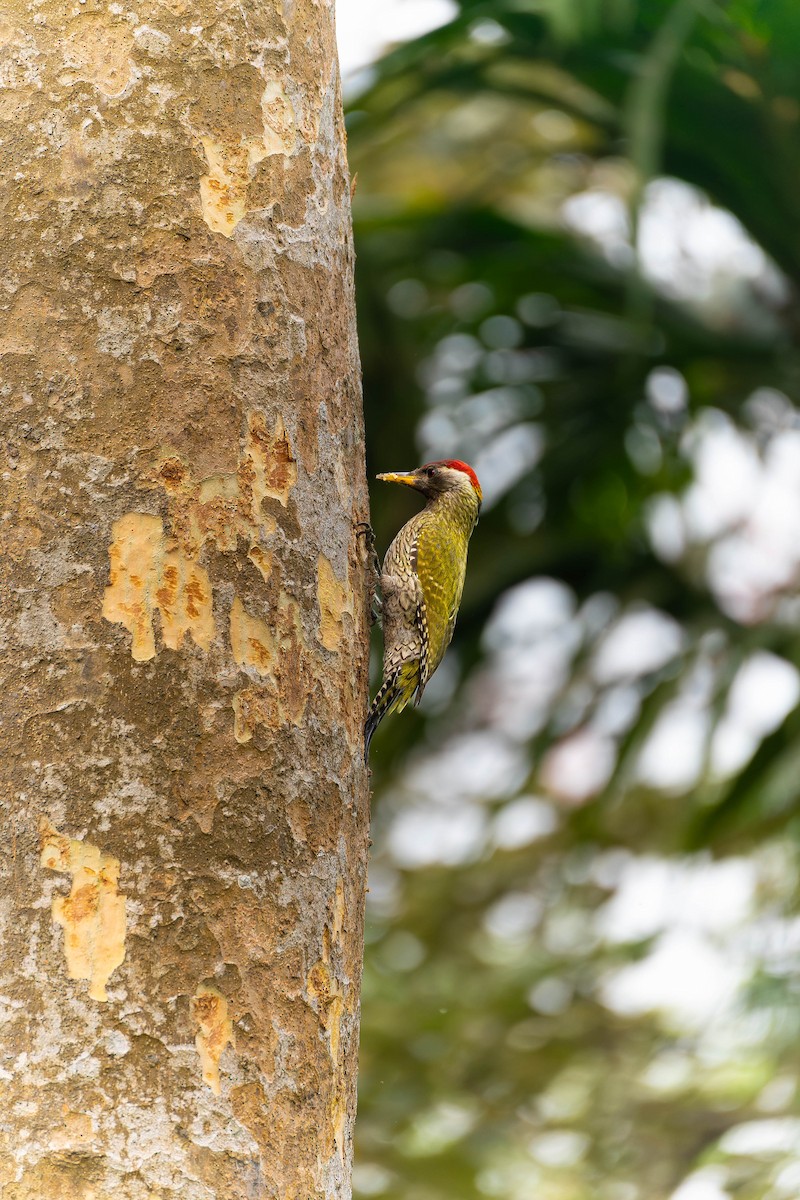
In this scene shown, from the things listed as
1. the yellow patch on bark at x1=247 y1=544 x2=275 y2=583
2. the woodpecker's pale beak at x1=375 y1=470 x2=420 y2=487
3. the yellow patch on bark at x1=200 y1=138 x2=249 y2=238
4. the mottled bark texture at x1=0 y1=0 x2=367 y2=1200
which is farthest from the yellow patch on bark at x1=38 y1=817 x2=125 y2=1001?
the woodpecker's pale beak at x1=375 y1=470 x2=420 y2=487

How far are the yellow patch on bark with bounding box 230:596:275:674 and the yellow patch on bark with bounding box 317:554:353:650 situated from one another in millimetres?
115

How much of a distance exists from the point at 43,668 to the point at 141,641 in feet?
0.38

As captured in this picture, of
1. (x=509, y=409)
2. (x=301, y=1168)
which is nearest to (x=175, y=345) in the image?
(x=301, y=1168)

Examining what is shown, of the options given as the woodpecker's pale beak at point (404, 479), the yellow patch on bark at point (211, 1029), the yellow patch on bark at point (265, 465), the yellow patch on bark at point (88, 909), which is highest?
the woodpecker's pale beak at point (404, 479)

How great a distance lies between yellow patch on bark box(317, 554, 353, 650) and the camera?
5.97 ft

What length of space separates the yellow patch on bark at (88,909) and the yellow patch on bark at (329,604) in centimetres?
43

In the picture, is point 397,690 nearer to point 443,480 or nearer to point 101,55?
point 443,480

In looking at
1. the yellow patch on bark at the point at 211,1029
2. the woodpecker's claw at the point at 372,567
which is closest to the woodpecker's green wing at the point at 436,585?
the woodpecker's claw at the point at 372,567

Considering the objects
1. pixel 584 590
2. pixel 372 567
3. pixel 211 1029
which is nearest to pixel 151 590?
pixel 211 1029

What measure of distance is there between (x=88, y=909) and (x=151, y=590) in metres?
0.38

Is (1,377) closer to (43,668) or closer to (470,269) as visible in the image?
(43,668)

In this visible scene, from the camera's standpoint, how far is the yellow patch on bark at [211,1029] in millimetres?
1557

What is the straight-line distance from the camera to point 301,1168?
1.63m

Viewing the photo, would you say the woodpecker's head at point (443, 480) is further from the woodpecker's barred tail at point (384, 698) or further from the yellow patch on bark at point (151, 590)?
the yellow patch on bark at point (151, 590)
